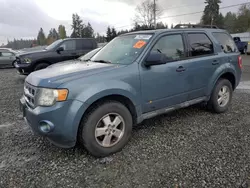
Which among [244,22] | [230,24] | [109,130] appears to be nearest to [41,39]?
[230,24]

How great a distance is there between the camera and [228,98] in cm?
453

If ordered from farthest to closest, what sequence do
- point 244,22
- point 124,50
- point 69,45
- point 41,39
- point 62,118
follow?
point 41,39
point 244,22
point 69,45
point 124,50
point 62,118

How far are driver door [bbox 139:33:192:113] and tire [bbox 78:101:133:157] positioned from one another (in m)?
0.44

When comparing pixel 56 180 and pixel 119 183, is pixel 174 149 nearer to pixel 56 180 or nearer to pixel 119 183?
pixel 119 183

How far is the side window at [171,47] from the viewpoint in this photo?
3393 millimetres

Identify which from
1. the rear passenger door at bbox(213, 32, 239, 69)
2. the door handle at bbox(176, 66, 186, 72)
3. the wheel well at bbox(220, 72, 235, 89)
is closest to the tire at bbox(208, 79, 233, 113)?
the wheel well at bbox(220, 72, 235, 89)

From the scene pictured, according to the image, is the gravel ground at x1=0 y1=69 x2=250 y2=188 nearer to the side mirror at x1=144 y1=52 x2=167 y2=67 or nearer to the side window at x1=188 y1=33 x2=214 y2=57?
the side mirror at x1=144 y1=52 x2=167 y2=67

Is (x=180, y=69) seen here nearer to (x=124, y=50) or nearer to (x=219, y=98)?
(x=124, y=50)

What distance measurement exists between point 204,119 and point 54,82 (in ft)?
9.89

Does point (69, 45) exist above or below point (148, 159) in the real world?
above

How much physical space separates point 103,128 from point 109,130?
0.32 ft

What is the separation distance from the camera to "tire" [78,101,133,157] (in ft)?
8.71

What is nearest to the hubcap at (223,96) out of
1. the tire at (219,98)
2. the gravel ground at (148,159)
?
the tire at (219,98)

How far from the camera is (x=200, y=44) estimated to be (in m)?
Answer: 3.95
